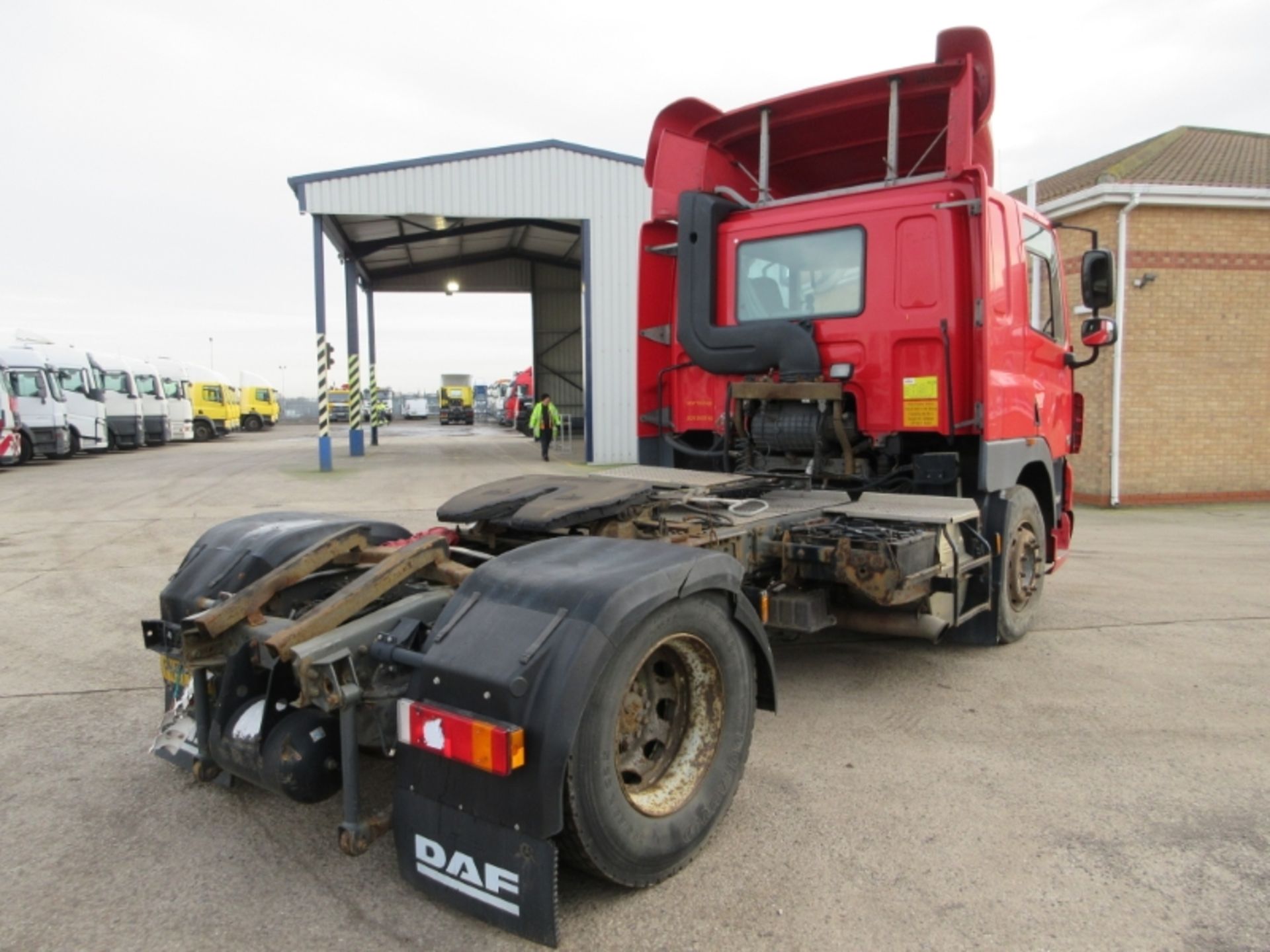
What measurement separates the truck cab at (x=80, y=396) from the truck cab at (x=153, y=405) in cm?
505

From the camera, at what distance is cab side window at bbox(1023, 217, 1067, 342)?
219 inches

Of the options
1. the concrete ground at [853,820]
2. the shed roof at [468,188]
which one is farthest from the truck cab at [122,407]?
the concrete ground at [853,820]

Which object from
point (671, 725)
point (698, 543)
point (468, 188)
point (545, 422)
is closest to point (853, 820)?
point (671, 725)

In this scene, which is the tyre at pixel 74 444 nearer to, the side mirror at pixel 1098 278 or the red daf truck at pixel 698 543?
the red daf truck at pixel 698 543

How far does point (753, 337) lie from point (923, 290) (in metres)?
1.01

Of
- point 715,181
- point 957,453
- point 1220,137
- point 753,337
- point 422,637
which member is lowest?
point 422,637

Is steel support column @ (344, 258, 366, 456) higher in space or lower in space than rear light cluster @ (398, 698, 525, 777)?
higher

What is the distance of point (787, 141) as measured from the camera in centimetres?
605

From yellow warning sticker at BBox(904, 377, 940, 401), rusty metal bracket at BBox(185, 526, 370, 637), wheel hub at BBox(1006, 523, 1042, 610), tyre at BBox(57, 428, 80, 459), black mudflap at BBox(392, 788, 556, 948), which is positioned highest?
yellow warning sticker at BBox(904, 377, 940, 401)

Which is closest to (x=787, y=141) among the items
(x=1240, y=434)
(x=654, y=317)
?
(x=654, y=317)

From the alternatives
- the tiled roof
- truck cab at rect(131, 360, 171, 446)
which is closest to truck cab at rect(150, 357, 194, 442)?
truck cab at rect(131, 360, 171, 446)

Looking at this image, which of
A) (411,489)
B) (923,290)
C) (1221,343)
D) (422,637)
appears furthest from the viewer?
(411,489)

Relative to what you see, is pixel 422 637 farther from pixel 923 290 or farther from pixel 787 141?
pixel 787 141

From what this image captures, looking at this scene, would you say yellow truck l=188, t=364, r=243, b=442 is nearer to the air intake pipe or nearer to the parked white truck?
the parked white truck
